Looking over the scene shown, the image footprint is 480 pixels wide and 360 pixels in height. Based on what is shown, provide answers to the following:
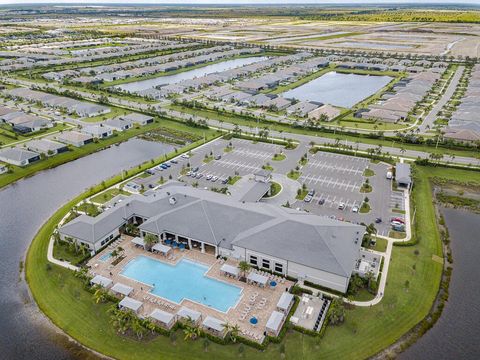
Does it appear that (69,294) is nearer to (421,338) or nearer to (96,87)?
(421,338)

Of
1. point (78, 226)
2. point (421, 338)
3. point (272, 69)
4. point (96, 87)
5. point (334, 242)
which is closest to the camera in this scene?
point (421, 338)

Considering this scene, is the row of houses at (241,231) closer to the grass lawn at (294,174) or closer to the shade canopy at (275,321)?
the shade canopy at (275,321)

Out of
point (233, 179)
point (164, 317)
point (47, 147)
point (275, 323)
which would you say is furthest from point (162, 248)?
point (47, 147)

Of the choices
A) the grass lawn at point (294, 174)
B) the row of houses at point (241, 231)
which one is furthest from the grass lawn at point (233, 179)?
the row of houses at point (241, 231)

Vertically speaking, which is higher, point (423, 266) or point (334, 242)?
point (334, 242)

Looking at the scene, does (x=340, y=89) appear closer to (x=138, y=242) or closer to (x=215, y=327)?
(x=138, y=242)

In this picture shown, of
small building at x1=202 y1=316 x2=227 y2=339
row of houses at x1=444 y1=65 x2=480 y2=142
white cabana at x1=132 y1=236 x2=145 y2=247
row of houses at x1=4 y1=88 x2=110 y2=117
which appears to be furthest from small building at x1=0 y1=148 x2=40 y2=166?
row of houses at x1=444 y1=65 x2=480 y2=142

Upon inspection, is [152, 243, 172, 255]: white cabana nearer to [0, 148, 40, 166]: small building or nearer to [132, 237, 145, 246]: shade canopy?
[132, 237, 145, 246]: shade canopy

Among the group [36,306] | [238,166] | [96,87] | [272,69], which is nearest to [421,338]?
[36,306]
